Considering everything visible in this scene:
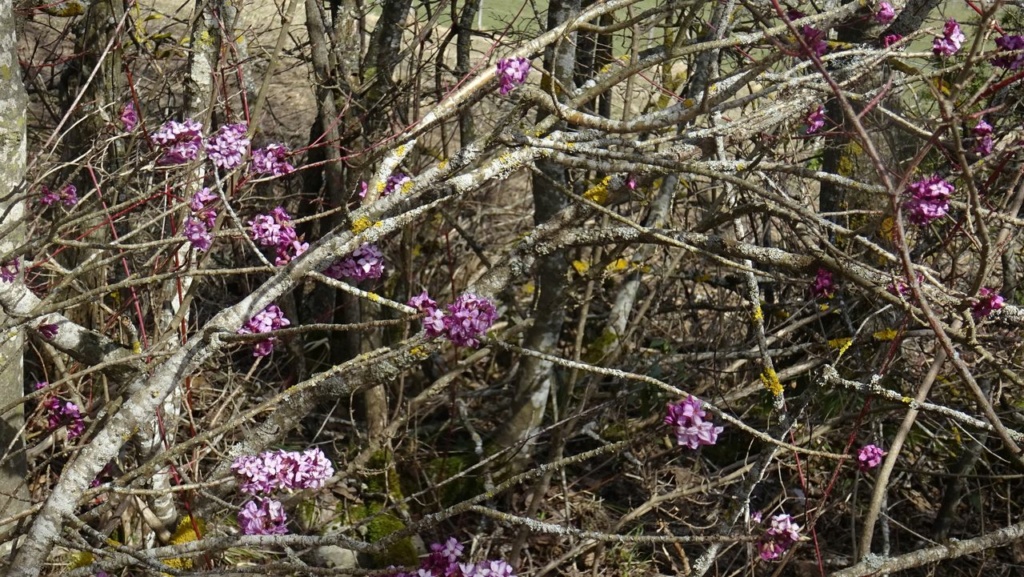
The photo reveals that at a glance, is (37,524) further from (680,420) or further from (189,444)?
(680,420)

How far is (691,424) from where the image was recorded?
2.61 meters

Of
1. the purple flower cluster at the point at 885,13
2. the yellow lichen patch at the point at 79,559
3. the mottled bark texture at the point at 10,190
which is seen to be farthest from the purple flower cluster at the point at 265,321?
the purple flower cluster at the point at 885,13

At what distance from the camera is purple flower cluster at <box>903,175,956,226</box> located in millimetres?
2969

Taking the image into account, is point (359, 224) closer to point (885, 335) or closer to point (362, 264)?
point (362, 264)

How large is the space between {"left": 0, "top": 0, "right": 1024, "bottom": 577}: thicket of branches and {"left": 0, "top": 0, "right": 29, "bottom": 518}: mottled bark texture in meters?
0.01

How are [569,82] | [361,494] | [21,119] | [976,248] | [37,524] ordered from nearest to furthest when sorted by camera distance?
[37,524] < [21,119] < [976,248] < [569,82] < [361,494]

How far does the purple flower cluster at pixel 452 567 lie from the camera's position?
2873mm

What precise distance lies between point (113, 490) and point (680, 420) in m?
1.53

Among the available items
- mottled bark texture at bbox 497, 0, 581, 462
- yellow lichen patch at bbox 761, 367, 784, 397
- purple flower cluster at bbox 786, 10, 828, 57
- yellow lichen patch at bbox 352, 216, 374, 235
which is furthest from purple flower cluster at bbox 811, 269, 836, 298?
yellow lichen patch at bbox 352, 216, 374, 235

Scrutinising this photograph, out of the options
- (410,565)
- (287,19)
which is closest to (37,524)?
(287,19)

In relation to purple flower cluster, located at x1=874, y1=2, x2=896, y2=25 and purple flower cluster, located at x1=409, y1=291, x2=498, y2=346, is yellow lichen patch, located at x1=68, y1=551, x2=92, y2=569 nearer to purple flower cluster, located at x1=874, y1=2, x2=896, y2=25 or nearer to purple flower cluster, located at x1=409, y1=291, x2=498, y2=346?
purple flower cluster, located at x1=409, y1=291, x2=498, y2=346

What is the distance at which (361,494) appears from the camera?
16.4ft

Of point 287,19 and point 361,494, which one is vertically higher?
point 287,19

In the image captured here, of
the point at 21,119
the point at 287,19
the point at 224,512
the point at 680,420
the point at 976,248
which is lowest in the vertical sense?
the point at 224,512
